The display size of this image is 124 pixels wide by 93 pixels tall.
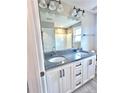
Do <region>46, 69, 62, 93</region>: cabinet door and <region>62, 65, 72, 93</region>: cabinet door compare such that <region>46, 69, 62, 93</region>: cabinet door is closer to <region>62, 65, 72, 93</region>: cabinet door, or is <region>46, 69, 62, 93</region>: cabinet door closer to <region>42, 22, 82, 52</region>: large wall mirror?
<region>62, 65, 72, 93</region>: cabinet door

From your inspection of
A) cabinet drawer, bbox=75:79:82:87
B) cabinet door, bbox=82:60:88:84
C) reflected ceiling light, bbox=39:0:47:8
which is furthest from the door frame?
cabinet door, bbox=82:60:88:84

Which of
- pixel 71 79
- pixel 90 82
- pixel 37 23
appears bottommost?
pixel 90 82

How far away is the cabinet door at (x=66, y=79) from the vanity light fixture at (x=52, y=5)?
137 cm

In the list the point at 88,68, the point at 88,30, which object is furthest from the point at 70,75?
the point at 88,30

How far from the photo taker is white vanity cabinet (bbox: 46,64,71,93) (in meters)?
1.94

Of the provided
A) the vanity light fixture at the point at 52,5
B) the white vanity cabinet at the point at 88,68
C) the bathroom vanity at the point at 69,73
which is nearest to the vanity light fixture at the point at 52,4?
the vanity light fixture at the point at 52,5

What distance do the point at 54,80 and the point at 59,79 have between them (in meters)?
0.13

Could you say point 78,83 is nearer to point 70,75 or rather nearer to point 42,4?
point 70,75

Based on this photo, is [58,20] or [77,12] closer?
[58,20]

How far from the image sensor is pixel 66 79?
7.56 feet
